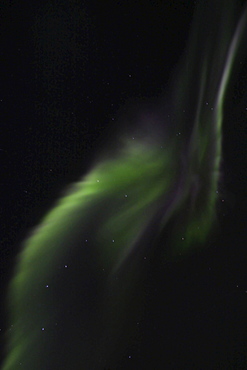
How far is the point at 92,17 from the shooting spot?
558 millimetres

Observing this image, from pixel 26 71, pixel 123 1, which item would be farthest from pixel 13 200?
pixel 123 1

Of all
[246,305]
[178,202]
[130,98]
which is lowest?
[246,305]

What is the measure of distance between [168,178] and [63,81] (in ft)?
0.63

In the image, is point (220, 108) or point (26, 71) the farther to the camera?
point (220, 108)

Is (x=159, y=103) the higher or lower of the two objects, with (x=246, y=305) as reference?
higher

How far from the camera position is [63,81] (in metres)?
0.55

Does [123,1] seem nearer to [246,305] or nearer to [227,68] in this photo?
[227,68]

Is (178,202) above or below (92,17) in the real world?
below

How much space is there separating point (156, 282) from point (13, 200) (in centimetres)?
23

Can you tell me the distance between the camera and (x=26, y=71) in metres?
0.53

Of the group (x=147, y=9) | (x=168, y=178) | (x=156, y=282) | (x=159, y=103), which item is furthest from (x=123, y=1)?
(x=156, y=282)

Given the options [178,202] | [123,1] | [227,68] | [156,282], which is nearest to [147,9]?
[123,1]

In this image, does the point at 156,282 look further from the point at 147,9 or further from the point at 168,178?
the point at 147,9

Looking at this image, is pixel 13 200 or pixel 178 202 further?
pixel 178 202
